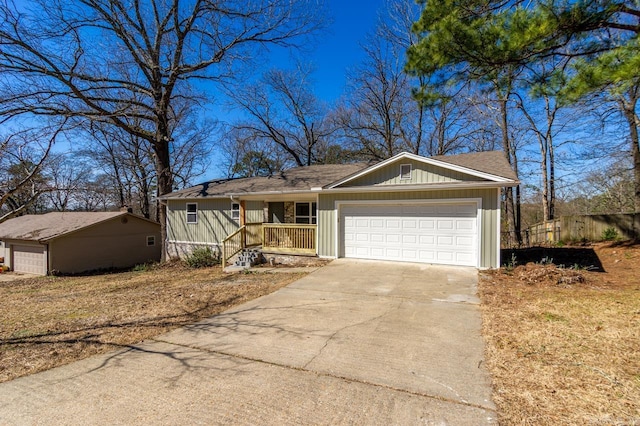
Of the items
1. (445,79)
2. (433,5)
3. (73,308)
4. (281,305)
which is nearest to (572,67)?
(445,79)

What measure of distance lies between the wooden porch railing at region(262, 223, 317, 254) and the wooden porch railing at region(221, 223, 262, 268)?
0.66 meters

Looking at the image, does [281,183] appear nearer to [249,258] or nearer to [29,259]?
[249,258]

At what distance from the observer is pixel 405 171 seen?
10203 millimetres

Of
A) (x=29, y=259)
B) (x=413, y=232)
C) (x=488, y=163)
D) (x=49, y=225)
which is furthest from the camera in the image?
(x=49, y=225)

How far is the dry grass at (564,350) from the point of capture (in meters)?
2.75

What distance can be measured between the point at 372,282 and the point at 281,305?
2.64 m

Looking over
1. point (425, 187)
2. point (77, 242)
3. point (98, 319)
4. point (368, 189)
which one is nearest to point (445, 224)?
point (425, 187)

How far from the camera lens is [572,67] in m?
6.55

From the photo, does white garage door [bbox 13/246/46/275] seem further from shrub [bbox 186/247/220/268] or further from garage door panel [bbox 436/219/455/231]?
garage door panel [bbox 436/219/455/231]

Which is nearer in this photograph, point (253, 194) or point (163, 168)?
point (253, 194)

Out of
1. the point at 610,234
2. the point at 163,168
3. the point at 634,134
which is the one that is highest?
the point at 634,134

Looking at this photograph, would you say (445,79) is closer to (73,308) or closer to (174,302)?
(174,302)

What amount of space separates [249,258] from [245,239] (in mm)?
1133

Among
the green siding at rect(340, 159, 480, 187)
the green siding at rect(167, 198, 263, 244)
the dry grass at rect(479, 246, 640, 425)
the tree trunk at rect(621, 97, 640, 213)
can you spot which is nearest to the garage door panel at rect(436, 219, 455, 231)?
the green siding at rect(340, 159, 480, 187)
